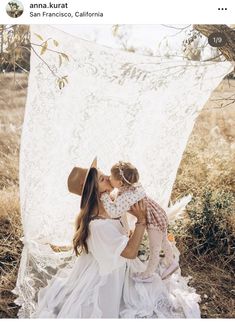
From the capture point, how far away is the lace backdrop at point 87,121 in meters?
3.02

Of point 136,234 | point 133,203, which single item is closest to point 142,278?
point 136,234

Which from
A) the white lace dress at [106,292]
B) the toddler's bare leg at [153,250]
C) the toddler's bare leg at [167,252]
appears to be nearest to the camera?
the white lace dress at [106,292]

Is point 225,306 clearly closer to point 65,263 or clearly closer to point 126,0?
point 65,263

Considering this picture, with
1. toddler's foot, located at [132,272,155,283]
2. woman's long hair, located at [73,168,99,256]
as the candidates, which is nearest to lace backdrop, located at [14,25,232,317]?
woman's long hair, located at [73,168,99,256]

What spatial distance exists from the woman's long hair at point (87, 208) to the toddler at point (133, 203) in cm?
5

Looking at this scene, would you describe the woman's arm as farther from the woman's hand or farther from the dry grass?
the dry grass

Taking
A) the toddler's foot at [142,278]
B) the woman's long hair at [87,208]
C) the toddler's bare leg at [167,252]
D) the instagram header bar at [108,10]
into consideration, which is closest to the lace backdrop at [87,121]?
the instagram header bar at [108,10]

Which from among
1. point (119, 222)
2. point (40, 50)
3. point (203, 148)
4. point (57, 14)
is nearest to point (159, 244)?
point (119, 222)

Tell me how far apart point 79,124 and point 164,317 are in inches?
45.1

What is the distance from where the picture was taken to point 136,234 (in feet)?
9.01

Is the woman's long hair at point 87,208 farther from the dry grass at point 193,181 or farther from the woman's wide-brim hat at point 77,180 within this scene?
the dry grass at point 193,181

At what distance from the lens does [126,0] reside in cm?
313

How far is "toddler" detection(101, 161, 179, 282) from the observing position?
276 cm

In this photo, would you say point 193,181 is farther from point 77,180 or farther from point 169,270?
point 77,180
